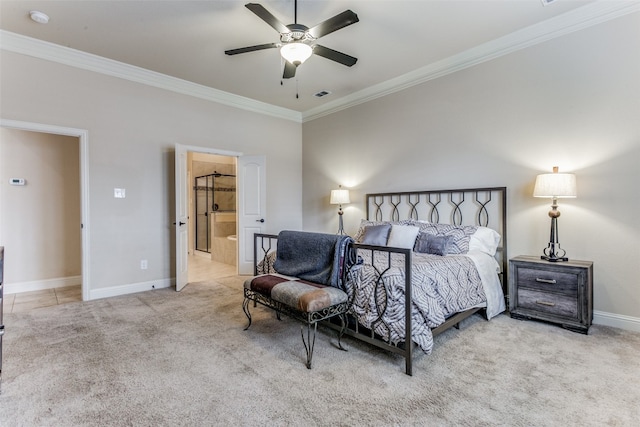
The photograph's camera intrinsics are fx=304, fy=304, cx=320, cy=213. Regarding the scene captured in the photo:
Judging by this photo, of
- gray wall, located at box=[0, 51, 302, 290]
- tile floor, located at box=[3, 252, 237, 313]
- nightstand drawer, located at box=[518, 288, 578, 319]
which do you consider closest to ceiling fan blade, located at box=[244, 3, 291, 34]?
gray wall, located at box=[0, 51, 302, 290]

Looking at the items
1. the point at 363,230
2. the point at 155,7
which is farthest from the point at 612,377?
the point at 155,7

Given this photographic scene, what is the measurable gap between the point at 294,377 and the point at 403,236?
2014mm

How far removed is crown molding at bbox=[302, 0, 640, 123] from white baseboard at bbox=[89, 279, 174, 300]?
4.11 metres

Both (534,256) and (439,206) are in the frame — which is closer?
(534,256)

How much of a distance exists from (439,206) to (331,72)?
2325 mm

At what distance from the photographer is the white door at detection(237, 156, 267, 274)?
16.8ft

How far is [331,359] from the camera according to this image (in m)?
2.27

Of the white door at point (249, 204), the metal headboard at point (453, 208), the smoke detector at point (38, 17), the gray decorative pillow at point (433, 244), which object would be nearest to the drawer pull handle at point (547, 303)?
the metal headboard at point (453, 208)

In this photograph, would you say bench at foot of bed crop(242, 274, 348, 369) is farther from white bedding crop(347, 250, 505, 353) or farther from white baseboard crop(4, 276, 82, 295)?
white baseboard crop(4, 276, 82, 295)

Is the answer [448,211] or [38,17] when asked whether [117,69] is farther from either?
[448,211]

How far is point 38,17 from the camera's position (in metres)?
2.94

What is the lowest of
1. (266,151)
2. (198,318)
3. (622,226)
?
(198,318)

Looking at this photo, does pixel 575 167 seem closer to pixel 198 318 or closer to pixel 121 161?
pixel 198 318

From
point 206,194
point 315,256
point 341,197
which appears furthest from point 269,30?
point 206,194
